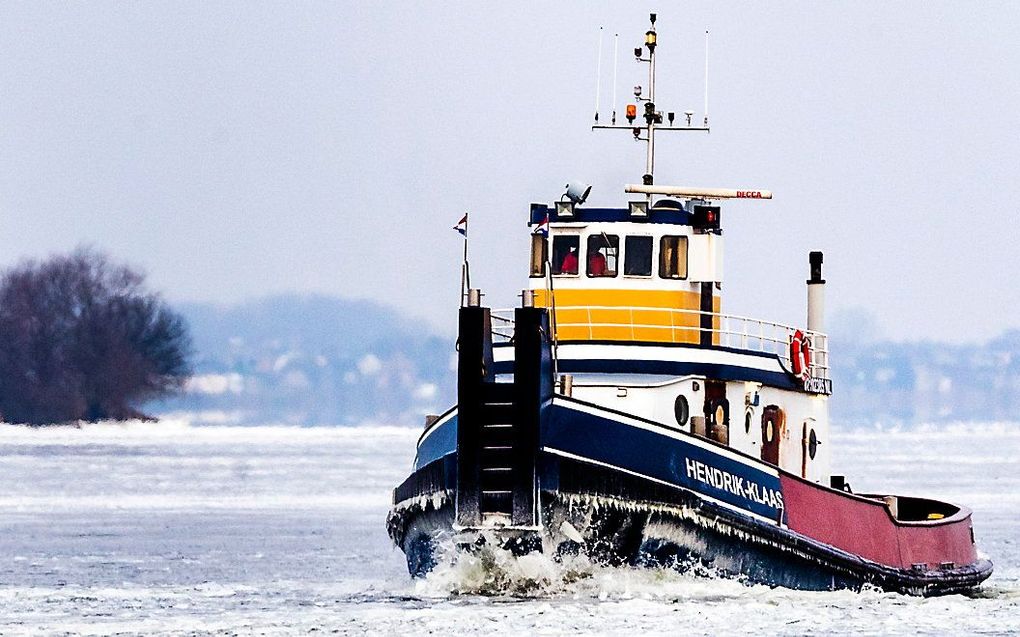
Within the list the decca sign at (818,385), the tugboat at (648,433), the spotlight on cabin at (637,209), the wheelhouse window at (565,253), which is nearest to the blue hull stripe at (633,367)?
the tugboat at (648,433)

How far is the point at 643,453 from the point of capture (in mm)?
27234

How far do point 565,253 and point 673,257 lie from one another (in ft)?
4.84

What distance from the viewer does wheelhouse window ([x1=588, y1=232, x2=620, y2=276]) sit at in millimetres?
31078

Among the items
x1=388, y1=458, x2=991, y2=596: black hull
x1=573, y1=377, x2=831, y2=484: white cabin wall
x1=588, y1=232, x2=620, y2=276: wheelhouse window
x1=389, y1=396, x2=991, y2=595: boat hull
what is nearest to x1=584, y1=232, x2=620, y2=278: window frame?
x1=588, y1=232, x2=620, y2=276: wheelhouse window

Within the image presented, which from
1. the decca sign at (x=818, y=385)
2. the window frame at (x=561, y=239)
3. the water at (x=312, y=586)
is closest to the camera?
the water at (x=312, y=586)

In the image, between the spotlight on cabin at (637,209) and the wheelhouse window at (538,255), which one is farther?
the wheelhouse window at (538,255)

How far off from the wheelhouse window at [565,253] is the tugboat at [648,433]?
0.03m

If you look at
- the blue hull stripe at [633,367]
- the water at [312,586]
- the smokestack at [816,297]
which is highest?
the smokestack at [816,297]

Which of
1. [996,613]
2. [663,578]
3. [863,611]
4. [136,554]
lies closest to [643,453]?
[663,578]

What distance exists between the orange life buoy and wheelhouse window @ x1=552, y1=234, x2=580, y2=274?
3.29m

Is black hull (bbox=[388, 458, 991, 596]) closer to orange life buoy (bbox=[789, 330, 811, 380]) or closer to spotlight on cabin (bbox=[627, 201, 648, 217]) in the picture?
orange life buoy (bbox=[789, 330, 811, 380])

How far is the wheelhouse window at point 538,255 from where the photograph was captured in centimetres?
3155

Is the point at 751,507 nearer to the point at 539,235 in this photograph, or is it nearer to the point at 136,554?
the point at 539,235

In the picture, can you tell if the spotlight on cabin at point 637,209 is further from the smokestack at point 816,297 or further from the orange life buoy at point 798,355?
the smokestack at point 816,297
